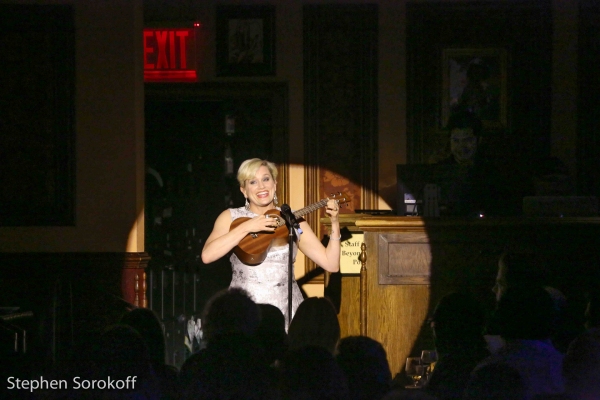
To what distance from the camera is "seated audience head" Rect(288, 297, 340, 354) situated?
9.62 feet

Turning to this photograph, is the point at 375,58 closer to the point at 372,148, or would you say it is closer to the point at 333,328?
the point at 372,148

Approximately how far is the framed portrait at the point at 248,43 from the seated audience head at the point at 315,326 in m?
4.34

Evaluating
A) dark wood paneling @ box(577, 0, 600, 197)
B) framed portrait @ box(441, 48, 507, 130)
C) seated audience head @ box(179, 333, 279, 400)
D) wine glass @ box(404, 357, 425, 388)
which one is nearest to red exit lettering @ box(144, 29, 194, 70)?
framed portrait @ box(441, 48, 507, 130)

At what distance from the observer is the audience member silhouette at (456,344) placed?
2486 millimetres

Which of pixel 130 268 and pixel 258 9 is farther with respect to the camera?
pixel 258 9

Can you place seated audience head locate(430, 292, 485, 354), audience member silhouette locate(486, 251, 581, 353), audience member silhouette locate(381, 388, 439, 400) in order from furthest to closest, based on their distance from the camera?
1. audience member silhouette locate(486, 251, 581, 353)
2. seated audience head locate(430, 292, 485, 354)
3. audience member silhouette locate(381, 388, 439, 400)

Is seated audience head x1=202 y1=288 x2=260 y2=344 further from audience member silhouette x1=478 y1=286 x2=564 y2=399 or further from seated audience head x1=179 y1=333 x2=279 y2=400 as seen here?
audience member silhouette x1=478 y1=286 x2=564 y2=399

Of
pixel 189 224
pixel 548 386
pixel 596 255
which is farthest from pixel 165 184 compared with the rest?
pixel 548 386

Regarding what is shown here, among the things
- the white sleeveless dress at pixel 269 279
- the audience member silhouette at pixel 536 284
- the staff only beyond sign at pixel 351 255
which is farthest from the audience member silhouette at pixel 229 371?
the staff only beyond sign at pixel 351 255

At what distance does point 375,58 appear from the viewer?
7.04m

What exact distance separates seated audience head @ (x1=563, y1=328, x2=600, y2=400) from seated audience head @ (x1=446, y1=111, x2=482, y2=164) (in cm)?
452

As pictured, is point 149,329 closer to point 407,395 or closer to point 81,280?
point 407,395

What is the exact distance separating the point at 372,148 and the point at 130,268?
241 cm

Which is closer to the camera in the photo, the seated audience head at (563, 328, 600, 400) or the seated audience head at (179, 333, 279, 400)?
the seated audience head at (179, 333, 279, 400)
